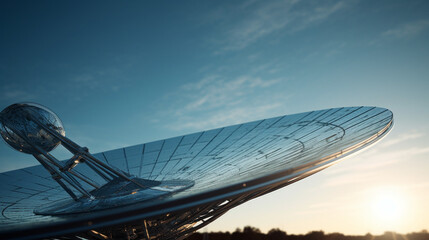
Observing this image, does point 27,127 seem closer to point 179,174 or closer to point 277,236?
point 179,174

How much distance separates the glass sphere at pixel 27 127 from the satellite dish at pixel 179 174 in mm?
78

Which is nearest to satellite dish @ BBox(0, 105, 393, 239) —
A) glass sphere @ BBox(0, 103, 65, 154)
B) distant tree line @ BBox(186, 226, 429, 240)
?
glass sphere @ BBox(0, 103, 65, 154)

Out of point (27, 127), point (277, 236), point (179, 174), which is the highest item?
point (27, 127)

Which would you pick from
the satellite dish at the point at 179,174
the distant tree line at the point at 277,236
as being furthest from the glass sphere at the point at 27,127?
the distant tree line at the point at 277,236

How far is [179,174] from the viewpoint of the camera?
17.4 metres

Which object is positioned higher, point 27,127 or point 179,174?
point 27,127

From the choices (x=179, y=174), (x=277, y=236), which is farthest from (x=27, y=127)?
(x=277, y=236)

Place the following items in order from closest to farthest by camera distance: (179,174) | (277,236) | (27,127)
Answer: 1. (27,127)
2. (179,174)
3. (277,236)

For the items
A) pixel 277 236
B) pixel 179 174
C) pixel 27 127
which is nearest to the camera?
pixel 27 127

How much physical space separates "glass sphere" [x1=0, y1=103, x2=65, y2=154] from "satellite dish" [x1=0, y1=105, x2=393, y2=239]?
3.1 inches

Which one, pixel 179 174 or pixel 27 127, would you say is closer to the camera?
pixel 27 127

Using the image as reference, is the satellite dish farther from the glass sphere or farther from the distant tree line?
the distant tree line

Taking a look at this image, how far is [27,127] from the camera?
13891mm

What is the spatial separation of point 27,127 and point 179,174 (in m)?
6.70
